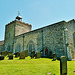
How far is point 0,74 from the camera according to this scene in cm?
527

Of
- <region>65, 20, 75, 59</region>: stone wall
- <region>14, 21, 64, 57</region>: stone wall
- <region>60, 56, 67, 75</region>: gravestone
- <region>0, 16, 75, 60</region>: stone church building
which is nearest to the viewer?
<region>60, 56, 67, 75</region>: gravestone

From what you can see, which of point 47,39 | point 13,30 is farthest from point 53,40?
point 13,30

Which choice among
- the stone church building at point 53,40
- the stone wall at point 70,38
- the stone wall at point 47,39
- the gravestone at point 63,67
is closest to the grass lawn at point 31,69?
the gravestone at point 63,67

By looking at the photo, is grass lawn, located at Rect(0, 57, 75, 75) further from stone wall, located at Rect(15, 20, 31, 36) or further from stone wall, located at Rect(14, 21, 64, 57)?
stone wall, located at Rect(15, 20, 31, 36)

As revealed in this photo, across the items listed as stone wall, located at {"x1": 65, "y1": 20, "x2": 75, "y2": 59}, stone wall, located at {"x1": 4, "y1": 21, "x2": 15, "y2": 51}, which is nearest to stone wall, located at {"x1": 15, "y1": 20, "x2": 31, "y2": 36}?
stone wall, located at {"x1": 4, "y1": 21, "x2": 15, "y2": 51}

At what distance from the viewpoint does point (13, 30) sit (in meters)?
26.8

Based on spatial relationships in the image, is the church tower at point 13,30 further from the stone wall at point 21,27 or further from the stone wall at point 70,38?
the stone wall at point 70,38

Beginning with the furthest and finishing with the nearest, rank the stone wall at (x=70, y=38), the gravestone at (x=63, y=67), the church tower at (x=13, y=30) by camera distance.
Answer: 1. the church tower at (x=13, y=30)
2. the stone wall at (x=70, y=38)
3. the gravestone at (x=63, y=67)

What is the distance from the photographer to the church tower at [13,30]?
2648 cm

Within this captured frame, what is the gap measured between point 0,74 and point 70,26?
13.0 metres

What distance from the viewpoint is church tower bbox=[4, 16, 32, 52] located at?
86.9ft

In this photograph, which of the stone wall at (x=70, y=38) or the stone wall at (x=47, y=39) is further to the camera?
the stone wall at (x=47, y=39)

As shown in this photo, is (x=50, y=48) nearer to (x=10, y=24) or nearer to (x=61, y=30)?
(x=61, y=30)

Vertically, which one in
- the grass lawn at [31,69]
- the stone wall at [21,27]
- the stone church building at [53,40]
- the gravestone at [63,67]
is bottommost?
the grass lawn at [31,69]
